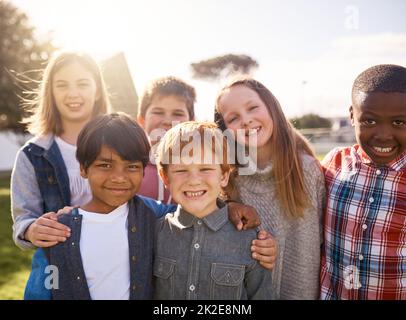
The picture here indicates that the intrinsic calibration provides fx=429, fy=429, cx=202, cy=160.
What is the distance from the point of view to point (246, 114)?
2.41 m

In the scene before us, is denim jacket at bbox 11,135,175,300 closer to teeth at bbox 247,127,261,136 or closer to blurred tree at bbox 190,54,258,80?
teeth at bbox 247,127,261,136

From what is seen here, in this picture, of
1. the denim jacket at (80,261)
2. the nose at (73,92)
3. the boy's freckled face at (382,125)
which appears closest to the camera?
the denim jacket at (80,261)

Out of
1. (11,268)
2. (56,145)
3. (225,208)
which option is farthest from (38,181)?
(11,268)

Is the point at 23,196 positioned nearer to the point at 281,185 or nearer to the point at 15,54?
the point at 281,185

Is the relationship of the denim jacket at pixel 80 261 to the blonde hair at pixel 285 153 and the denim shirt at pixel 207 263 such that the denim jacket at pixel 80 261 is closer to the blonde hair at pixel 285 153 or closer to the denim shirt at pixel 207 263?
the denim shirt at pixel 207 263

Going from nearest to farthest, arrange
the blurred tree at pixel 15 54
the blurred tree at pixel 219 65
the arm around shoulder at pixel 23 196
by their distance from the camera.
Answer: the arm around shoulder at pixel 23 196
the blurred tree at pixel 219 65
the blurred tree at pixel 15 54

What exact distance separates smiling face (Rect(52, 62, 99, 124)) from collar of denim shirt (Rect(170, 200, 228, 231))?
1.02 m

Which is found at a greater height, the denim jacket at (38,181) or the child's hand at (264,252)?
the denim jacket at (38,181)

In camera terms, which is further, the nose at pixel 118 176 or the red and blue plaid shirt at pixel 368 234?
the red and blue plaid shirt at pixel 368 234

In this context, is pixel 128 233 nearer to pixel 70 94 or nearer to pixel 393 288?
pixel 70 94

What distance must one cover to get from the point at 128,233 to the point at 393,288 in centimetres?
137

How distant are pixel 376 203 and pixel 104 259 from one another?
1.39 metres

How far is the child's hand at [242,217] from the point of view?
81.7 inches

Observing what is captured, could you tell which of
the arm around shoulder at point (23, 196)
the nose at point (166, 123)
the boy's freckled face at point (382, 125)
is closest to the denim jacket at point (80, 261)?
the arm around shoulder at point (23, 196)
